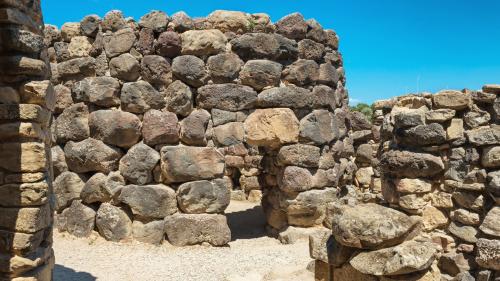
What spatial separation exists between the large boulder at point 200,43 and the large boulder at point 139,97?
0.89 meters

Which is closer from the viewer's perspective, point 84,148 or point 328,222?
point 84,148

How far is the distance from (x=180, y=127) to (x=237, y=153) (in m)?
6.13

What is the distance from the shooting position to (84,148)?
764 centimetres

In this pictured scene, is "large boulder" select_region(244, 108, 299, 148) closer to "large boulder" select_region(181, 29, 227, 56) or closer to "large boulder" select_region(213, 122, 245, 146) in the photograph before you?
"large boulder" select_region(213, 122, 245, 146)

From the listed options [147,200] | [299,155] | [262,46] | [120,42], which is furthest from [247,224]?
[120,42]

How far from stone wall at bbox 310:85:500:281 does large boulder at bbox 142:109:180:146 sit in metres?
3.60

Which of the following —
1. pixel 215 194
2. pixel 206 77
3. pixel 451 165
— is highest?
pixel 206 77

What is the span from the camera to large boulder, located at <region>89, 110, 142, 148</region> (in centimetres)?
751

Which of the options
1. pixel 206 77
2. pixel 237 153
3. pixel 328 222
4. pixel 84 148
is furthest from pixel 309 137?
pixel 237 153

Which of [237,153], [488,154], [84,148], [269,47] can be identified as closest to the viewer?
[488,154]

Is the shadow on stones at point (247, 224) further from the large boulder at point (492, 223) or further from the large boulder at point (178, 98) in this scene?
the large boulder at point (492, 223)

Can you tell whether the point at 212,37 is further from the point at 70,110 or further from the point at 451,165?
the point at 451,165

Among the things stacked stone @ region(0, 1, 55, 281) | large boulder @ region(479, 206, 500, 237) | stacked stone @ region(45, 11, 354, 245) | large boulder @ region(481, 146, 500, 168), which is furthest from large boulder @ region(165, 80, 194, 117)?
large boulder @ region(479, 206, 500, 237)

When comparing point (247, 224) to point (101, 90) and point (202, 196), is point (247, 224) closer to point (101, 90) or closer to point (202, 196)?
point (202, 196)
